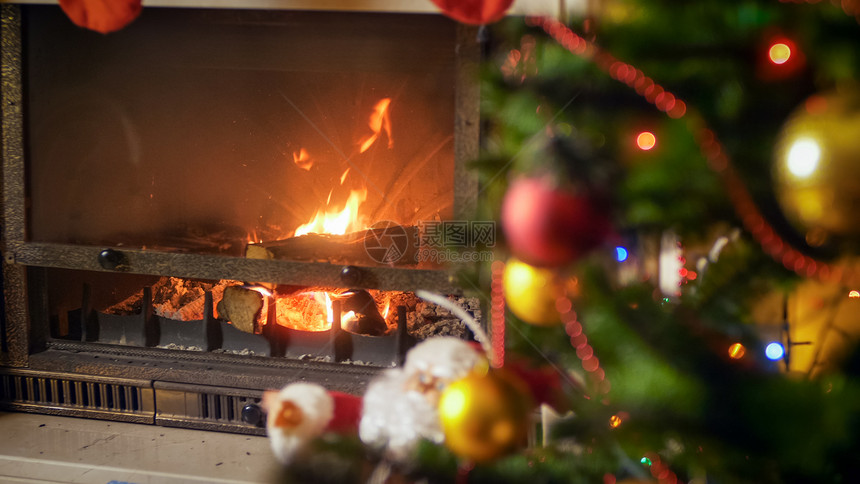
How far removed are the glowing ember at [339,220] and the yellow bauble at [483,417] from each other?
700 mm

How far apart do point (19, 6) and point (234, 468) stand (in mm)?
980

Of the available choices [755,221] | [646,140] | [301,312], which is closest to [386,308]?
[301,312]

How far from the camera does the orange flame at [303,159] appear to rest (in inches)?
48.4

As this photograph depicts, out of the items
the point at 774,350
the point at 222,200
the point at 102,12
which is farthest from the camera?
the point at 222,200

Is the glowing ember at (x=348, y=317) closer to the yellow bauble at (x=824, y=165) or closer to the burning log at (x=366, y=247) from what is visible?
the burning log at (x=366, y=247)

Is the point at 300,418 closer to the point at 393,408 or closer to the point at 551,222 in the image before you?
the point at 393,408

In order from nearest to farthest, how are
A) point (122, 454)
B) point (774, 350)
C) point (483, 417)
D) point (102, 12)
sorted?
point (483, 417), point (774, 350), point (102, 12), point (122, 454)

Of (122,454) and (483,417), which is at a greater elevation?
(483,417)

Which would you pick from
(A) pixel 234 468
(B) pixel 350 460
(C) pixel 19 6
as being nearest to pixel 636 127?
(B) pixel 350 460

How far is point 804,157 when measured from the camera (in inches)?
17.3

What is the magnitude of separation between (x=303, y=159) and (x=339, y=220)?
0.46ft

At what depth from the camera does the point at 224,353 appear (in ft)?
4.23

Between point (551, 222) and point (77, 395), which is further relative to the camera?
point (77, 395)

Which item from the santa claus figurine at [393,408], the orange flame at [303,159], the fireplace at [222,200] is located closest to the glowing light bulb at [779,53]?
the santa claus figurine at [393,408]
